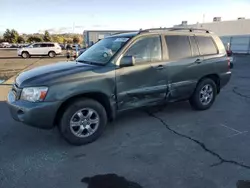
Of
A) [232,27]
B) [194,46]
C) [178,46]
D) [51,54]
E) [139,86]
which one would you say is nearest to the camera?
[139,86]

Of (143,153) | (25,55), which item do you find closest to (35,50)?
(25,55)

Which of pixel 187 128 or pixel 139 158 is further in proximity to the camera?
pixel 187 128

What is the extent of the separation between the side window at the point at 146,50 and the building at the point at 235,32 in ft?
78.1

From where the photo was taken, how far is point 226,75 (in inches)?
231

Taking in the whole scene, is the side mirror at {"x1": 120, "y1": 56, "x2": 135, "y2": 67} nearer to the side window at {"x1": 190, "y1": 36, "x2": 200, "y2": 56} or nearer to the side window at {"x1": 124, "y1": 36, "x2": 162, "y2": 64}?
the side window at {"x1": 124, "y1": 36, "x2": 162, "y2": 64}

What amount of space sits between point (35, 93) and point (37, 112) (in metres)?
0.29

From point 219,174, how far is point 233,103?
382 centimetres

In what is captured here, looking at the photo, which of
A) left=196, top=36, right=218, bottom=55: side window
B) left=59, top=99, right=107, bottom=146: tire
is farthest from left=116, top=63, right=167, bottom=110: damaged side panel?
left=196, top=36, right=218, bottom=55: side window

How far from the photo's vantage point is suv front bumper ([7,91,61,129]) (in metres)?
3.49

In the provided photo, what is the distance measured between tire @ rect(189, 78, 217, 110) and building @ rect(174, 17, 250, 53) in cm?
2228

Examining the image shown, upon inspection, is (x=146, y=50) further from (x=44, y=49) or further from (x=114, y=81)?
(x=44, y=49)

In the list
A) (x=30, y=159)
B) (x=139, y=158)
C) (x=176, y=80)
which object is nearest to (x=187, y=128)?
(x=176, y=80)

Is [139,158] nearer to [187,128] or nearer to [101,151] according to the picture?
[101,151]

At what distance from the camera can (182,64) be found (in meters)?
4.95
